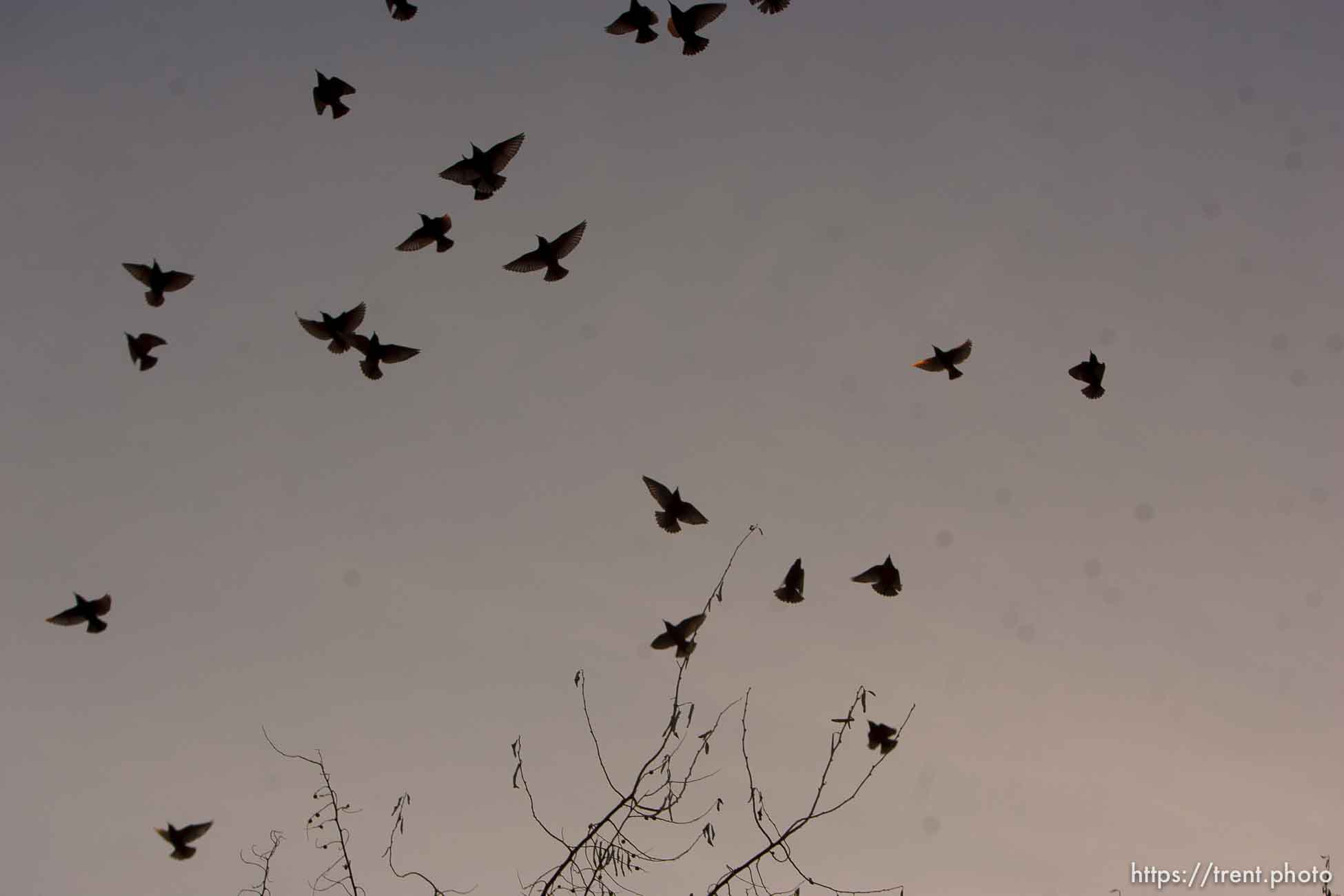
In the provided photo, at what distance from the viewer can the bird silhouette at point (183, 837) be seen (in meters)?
6.49

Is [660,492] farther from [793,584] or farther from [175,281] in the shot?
[175,281]

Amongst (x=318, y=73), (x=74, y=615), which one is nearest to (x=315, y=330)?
(x=318, y=73)

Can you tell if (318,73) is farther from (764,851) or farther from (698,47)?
(764,851)

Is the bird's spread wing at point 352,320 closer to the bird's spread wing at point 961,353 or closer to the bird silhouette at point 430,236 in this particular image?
the bird silhouette at point 430,236

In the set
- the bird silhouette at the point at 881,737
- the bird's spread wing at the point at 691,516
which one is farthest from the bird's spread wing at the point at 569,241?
the bird silhouette at the point at 881,737

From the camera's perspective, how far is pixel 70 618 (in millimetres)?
8211

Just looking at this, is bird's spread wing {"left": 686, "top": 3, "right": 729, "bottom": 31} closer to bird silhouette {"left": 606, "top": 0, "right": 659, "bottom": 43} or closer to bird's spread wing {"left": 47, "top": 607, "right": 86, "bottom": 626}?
bird silhouette {"left": 606, "top": 0, "right": 659, "bottom": 43}

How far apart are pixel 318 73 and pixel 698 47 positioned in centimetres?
294

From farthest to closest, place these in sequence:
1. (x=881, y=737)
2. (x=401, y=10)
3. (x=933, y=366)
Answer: (x=933, y=366), (x=401, y=10), (x=881, y=737)

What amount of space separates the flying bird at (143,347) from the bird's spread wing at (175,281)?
1.50 ft

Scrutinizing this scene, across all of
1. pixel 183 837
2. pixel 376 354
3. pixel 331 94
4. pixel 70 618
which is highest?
pixel 331 94

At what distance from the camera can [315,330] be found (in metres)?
8.79

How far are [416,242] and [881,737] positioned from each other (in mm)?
5365

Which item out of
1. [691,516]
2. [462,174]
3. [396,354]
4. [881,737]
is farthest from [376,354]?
[881,737]
